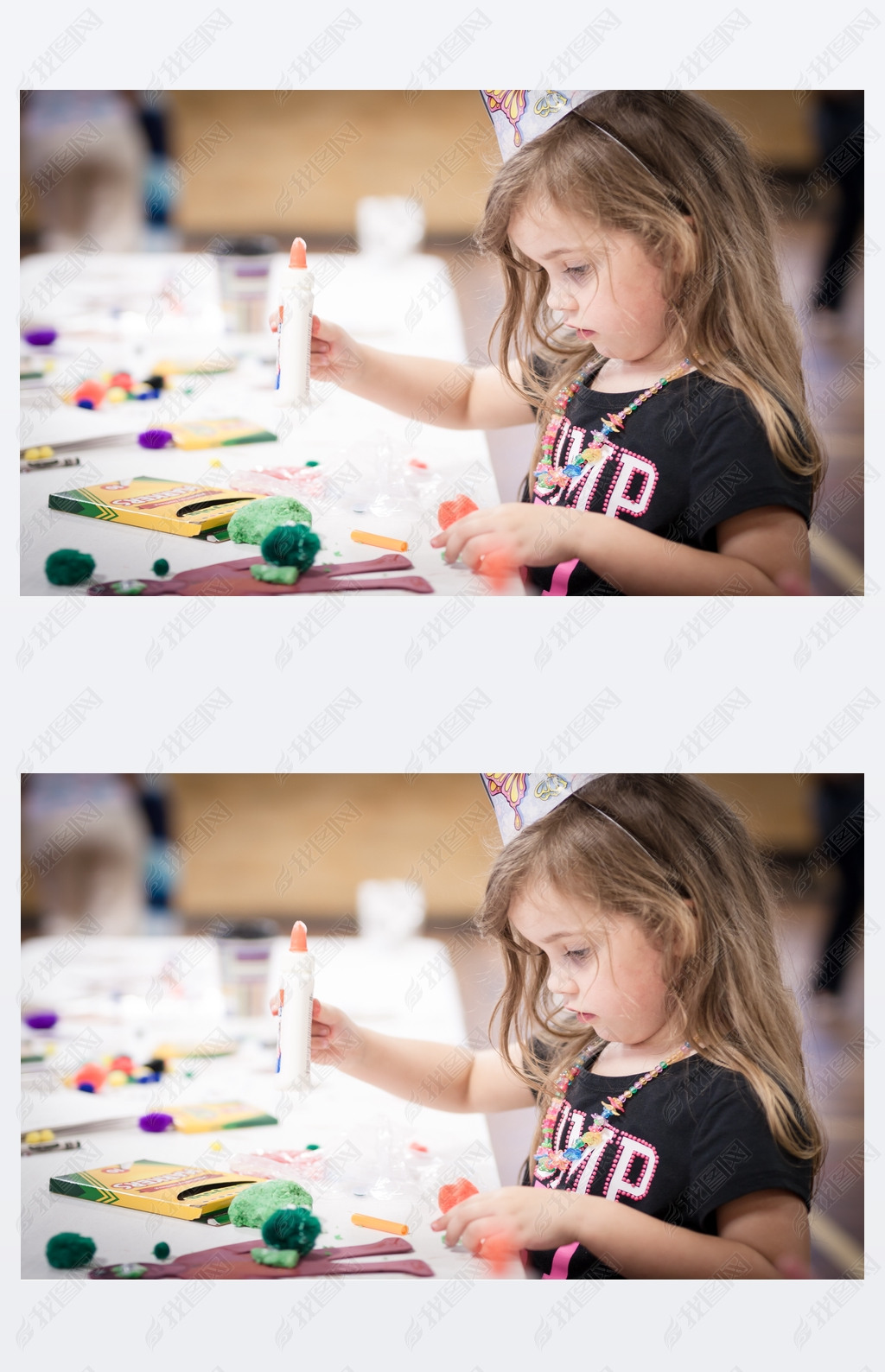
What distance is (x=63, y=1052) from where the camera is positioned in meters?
1.24

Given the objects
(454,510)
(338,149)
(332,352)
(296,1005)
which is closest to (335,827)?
(296,1005)

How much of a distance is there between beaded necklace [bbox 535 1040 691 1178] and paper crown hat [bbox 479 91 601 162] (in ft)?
2.09

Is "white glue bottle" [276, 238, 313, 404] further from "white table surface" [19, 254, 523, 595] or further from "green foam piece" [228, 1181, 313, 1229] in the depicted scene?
"green foam piece" [228, 1181, 313, 1229]

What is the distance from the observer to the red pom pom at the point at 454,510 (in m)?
1.24

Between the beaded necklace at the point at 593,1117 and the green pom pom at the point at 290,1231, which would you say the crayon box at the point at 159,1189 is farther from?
the beaded necklace at the point at 593,1117

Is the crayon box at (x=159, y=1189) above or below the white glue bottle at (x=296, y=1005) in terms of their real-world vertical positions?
below

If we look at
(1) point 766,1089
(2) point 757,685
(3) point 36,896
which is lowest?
(1) point 766,1089

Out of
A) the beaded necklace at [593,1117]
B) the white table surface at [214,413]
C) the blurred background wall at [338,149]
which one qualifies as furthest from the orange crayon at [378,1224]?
the blurred background wall at [338,149]

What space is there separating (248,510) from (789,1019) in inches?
20.8

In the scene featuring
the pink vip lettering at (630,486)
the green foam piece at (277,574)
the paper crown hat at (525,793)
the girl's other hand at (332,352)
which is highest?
the girl's other hand at (332,352)

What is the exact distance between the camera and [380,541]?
124 cm
